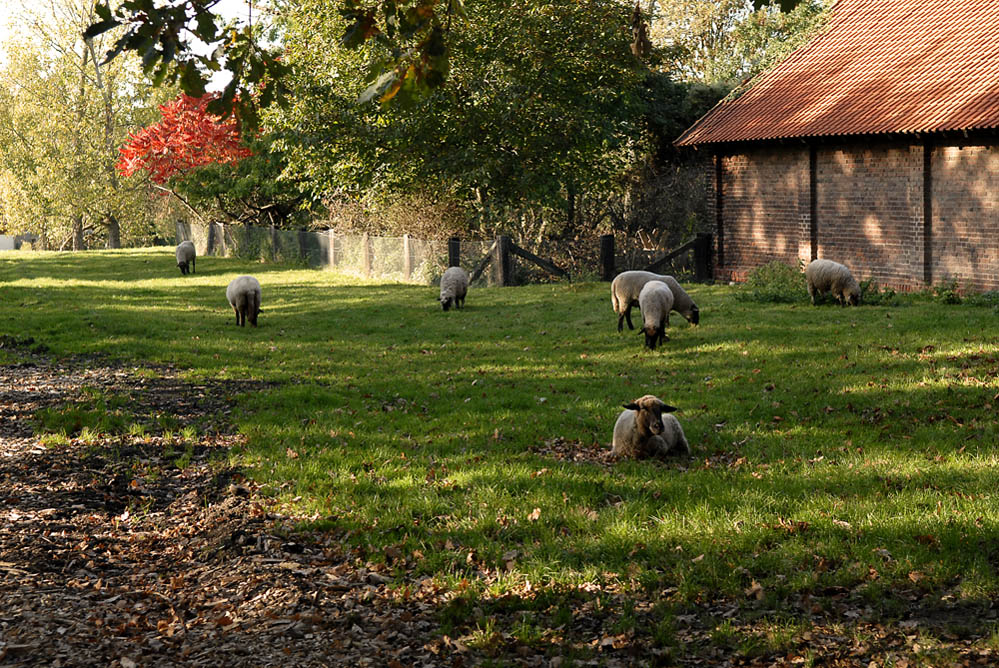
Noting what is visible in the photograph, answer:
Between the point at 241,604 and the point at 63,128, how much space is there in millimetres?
54136

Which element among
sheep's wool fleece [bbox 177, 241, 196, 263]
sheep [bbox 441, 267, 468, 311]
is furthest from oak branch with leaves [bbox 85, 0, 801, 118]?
sheep's wool fleece [bbox 177, 241, 196, 263]

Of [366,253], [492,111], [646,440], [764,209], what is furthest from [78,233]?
[646,440]

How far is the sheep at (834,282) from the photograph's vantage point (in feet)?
66.2

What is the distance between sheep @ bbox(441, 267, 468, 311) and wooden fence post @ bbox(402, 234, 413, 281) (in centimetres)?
723

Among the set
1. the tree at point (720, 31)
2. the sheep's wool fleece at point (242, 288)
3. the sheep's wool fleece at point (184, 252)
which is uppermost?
the tree at point (720, 31)

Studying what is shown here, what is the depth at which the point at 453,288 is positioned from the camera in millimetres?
22938

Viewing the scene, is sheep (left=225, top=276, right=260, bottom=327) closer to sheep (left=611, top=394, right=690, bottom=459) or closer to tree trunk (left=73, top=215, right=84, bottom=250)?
sheep (left=611, top=394, right=690, bottom=459)

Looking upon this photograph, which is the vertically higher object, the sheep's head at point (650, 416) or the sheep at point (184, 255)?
the sheep at point (184, 255)

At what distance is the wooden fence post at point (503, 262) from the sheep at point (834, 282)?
33.5 ft

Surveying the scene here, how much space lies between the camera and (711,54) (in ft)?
167

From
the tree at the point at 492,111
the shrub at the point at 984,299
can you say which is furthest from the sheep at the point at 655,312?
the tree at the point at 492,111

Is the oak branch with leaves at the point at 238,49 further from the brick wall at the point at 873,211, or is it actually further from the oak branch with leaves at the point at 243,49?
the brick wall at the point at 873,211

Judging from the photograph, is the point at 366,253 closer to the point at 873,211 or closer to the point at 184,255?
the point at 184,255

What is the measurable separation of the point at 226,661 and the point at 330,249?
3080 centimetres
